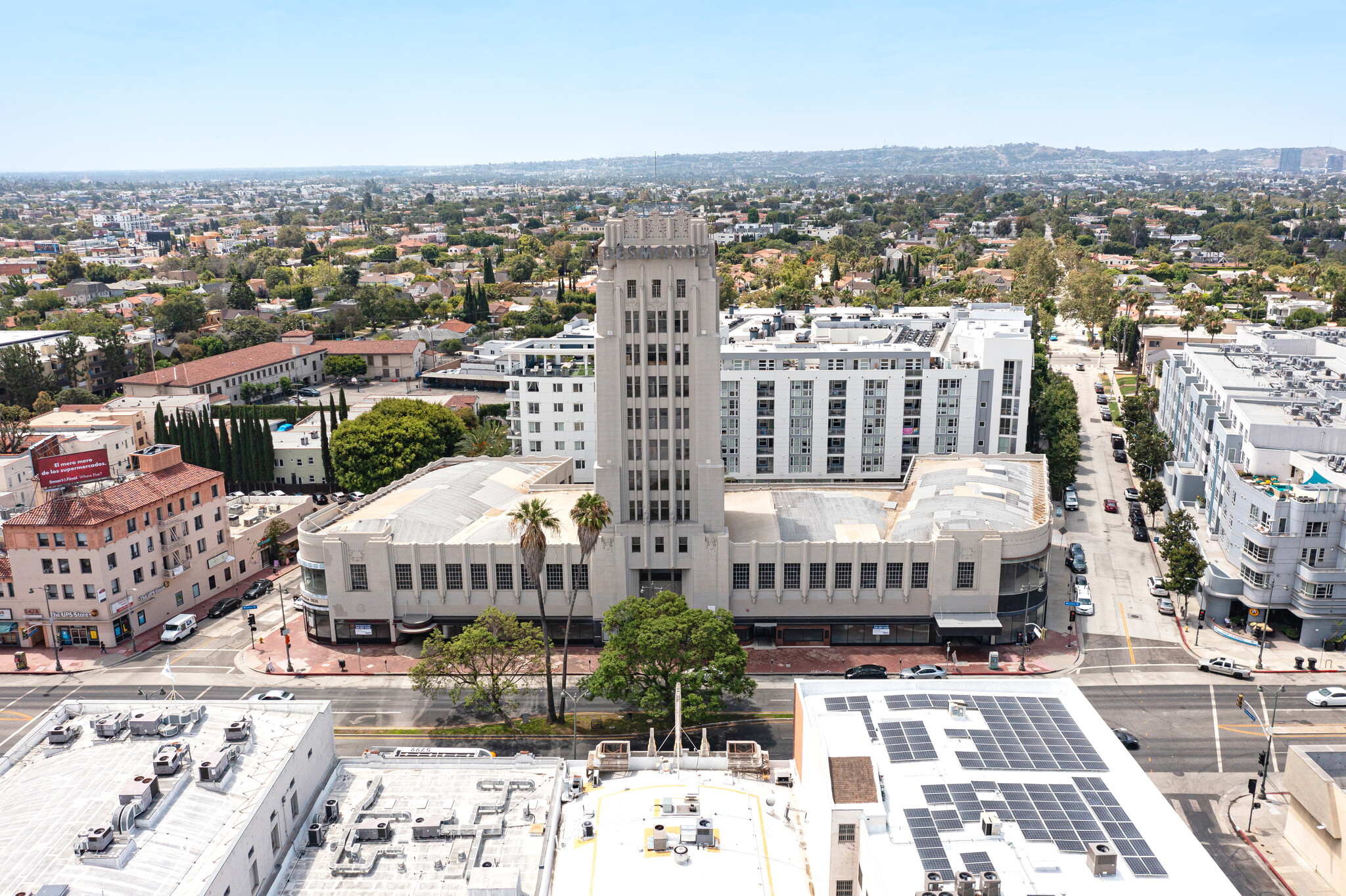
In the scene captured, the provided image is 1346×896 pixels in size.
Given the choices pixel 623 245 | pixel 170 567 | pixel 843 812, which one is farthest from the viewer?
pixel 170 567

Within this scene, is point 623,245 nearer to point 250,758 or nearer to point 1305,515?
point 250,758

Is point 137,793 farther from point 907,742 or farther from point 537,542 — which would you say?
point 907,742

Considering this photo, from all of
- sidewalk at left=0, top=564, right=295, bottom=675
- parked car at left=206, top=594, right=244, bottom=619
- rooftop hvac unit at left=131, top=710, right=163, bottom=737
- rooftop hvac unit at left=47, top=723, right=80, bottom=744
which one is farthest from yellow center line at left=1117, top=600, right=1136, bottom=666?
sidewalk at left=0, top=564, right=295, bottom=675

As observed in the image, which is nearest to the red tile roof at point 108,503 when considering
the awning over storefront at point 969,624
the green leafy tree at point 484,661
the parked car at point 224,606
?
the parked car at point 224,606

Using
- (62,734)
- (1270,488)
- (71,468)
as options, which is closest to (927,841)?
(62,734)

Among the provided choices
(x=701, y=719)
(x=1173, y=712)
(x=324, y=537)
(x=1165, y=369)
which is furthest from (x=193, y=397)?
(x=1165, y=369)

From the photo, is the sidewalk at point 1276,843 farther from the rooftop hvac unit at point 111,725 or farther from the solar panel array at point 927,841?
the rooftop hvac unit at point 111,725
